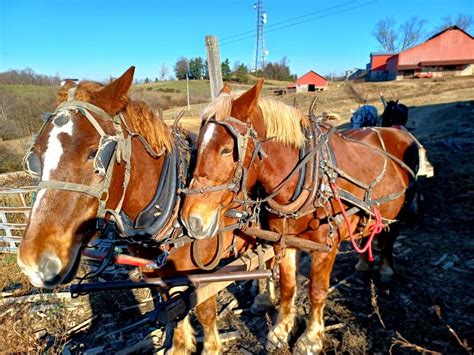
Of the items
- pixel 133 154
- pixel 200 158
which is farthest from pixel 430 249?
pixel 133 154

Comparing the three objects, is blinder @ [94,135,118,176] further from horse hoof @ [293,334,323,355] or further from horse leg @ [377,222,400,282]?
horse leg @ [377,222,400,282]

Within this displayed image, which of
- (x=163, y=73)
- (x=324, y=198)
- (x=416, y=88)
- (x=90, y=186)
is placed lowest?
(x=324, y=198)

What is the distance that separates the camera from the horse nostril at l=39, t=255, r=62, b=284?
152 cm

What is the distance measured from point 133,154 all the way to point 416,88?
30537 mm

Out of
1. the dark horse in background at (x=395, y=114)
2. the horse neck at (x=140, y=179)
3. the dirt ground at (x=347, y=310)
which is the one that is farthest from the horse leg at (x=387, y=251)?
the horse neck at (x=140, y=179)

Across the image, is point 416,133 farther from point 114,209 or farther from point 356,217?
point 114,209

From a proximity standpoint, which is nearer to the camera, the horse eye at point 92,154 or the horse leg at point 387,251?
the horse eye at point 92,154

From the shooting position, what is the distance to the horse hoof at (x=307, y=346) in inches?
118

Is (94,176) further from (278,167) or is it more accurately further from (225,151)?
(278,167)

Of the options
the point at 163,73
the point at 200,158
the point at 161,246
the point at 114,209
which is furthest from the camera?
the point at 163,73

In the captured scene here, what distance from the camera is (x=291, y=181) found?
8.16 ft

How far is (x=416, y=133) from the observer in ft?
41.4

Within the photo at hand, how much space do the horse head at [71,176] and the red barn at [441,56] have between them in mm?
44165

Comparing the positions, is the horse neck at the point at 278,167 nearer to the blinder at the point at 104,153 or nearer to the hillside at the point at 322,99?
the blinder at the point at 104,153
